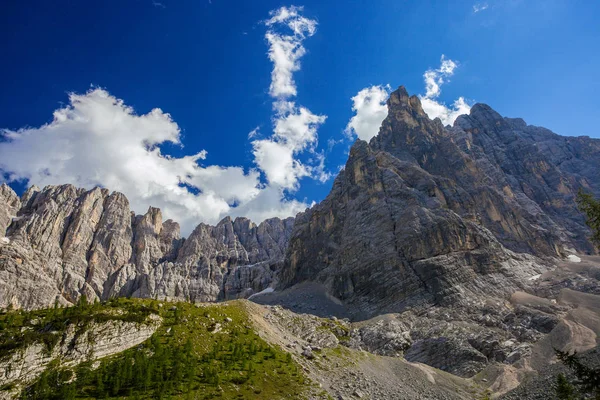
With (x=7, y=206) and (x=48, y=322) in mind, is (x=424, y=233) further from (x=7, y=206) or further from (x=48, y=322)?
(x=7, y=206)

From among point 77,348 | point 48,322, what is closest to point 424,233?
point 77,348

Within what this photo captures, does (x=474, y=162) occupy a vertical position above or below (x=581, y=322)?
above

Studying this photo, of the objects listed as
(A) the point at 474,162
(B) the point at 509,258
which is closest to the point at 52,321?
(B) the point at 509,258

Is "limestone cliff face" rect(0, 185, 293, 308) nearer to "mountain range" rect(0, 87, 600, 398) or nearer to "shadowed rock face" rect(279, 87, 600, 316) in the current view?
"mountain range" rect(0, 87, 600, 398)

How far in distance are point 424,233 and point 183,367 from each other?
103m

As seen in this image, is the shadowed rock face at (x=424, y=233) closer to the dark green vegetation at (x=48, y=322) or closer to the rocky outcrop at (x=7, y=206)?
the dark green vegetation at (x=48, y=322)

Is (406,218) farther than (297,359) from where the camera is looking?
Yes

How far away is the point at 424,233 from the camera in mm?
126938

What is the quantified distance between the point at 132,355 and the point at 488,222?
15607cm

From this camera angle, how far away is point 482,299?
103m

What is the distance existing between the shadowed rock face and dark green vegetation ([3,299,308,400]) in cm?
6527

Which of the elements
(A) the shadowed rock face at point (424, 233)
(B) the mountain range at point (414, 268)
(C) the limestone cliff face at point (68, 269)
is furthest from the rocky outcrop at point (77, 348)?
(C) the limestone cliff face at point (68, 269)

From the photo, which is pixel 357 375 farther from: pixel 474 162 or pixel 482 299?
pixel 474 162

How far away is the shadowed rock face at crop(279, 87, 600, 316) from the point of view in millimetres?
114625
